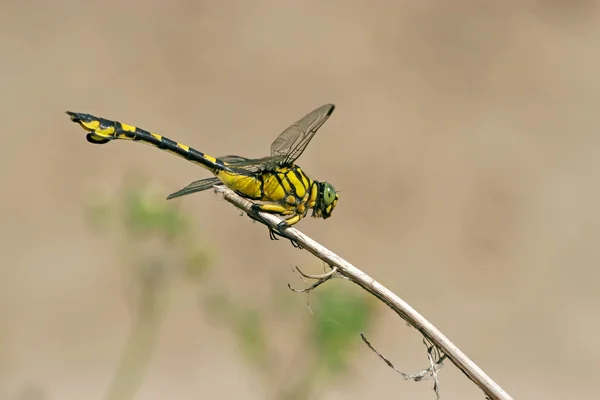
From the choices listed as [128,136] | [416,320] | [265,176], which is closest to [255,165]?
[265,176]

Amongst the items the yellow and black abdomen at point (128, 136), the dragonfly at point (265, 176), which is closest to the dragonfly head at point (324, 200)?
the dragonfly at point (265, 176)

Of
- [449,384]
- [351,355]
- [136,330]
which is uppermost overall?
[449,384]

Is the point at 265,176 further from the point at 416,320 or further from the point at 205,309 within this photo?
the point at 416,320

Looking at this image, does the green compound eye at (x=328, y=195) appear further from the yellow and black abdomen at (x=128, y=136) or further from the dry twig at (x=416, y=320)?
the dry twig at (x=416, y=320)

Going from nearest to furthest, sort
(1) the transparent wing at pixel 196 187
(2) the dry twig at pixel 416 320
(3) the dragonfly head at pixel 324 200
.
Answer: (2) the dry twig at pixel 416 320 < (1) the transparent wing at pixel 196 187 < (3) the dragonfly head at pixel 324 200

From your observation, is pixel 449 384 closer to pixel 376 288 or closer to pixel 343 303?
pixel 343 303

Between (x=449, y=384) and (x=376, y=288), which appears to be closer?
(x=376, y=288)

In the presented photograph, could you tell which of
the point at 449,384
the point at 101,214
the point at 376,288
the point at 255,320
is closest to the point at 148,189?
the point at 101,214
